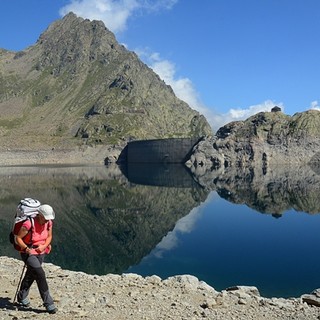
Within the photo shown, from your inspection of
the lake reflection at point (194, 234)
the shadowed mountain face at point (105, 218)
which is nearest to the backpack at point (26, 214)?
the lake reflection at point (194, 234)

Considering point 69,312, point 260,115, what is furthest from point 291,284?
point 260,115

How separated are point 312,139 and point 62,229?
397 ft

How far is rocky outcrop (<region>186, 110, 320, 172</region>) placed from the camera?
147000 millimetres

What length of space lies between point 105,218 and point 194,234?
13574 millimetres

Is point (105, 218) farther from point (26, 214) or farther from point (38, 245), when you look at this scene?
point (26, 214)

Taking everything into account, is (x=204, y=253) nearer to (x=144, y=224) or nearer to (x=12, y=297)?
(x=144, y=224)

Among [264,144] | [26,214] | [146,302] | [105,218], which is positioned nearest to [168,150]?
[264,144]

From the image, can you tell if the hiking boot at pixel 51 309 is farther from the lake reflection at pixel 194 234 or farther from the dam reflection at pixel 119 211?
the dam reflection at pixel 119 211

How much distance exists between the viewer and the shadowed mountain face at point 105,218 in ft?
99.5

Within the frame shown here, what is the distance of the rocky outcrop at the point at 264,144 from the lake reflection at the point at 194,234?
77.9m

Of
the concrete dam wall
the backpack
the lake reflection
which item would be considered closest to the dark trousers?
the backpack

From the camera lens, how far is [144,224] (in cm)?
4478

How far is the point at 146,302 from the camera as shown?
37.2 feet

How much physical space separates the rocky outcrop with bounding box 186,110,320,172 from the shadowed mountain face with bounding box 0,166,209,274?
232 ft
